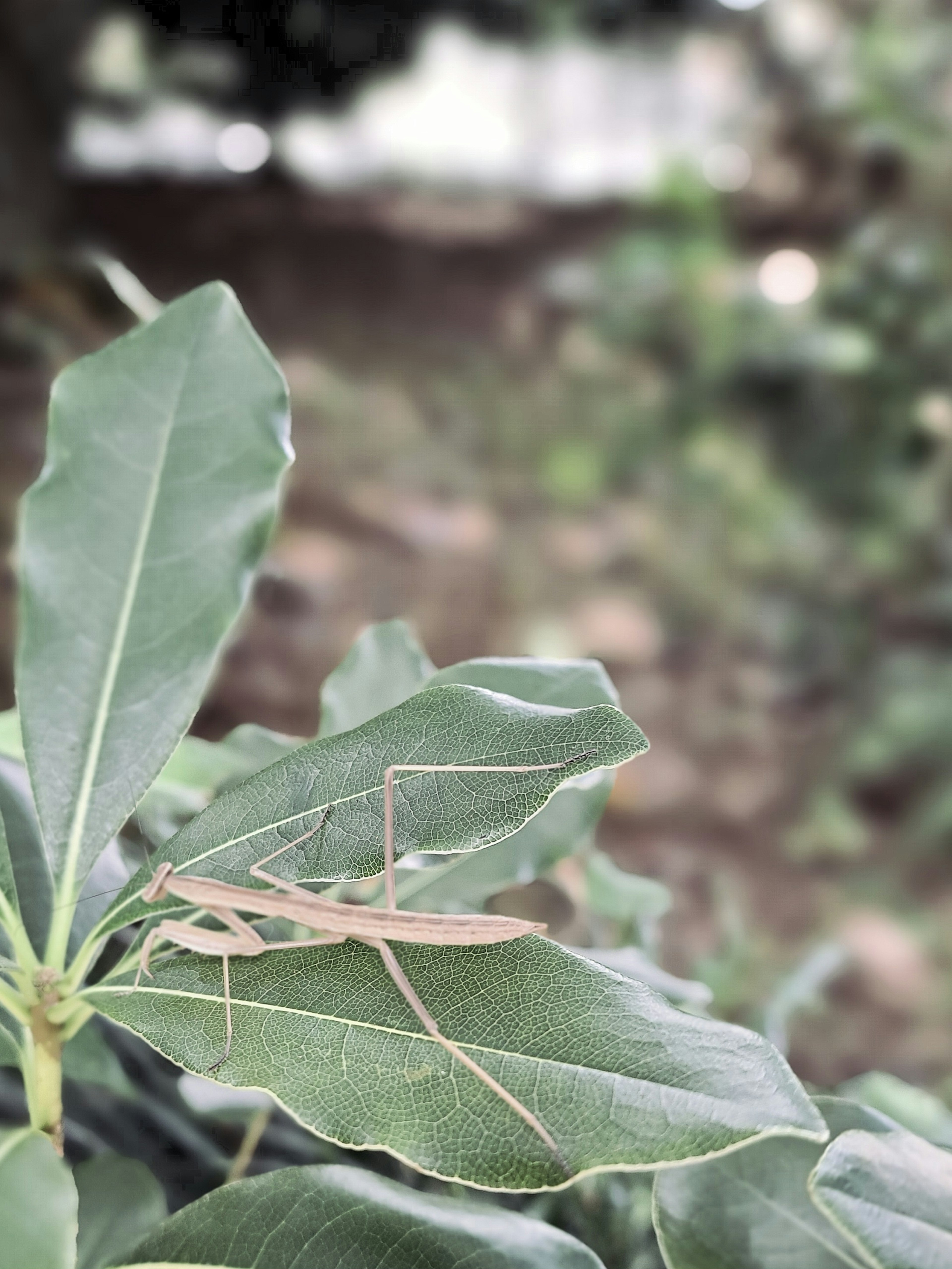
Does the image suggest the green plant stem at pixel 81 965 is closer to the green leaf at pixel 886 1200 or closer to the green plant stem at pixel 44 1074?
the green plant stem at pixel 44 1074

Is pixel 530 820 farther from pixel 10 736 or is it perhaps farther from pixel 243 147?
pixel 243 147

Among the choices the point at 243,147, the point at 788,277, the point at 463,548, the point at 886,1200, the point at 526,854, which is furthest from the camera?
the point at 243,147

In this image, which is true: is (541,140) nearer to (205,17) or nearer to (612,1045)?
(205,17)

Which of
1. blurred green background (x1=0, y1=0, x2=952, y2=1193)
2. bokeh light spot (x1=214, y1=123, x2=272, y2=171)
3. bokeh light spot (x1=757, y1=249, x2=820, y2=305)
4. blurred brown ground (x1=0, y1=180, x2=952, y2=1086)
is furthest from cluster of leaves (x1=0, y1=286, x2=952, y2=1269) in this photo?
bokeh light spot (x1=214, y1=123, x2=272, y2=171)

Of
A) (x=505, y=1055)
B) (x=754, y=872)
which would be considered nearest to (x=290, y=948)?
(x=505, y=1055)

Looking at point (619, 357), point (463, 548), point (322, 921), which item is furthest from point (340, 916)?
point (619, 357)
